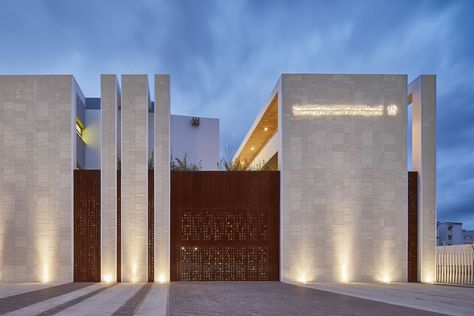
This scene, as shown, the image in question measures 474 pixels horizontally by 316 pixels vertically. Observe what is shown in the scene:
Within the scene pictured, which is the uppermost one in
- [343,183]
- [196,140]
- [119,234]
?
[196,140]

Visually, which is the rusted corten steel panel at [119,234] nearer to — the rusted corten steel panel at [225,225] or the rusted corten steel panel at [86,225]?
the rusted corten steel panel at [86,225]

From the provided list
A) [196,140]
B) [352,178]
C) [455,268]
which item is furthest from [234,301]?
[196,140]

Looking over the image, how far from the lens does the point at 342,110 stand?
13836 millimetres

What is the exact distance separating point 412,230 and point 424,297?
4569mm

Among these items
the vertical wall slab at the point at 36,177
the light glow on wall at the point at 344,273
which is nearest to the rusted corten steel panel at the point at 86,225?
the vertical wall slab at the point at 36,177

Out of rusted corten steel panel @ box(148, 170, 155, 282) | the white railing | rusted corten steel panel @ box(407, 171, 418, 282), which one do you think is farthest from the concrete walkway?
rusted corten steel panel @ box(148, 170, 155, 282)

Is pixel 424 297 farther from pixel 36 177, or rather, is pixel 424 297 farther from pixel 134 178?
pixel 36 177

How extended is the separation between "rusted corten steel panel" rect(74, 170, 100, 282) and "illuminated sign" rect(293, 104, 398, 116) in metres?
7.45

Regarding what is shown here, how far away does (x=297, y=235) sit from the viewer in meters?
13.4

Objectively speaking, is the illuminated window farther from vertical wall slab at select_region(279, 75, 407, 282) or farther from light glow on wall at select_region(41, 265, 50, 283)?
vertical wall slab at select_region(279, 75, 407, 282)

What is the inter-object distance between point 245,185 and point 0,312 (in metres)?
8.30

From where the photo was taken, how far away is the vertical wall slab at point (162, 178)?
13414 millimetres

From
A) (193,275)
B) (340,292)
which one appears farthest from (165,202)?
(340,292)

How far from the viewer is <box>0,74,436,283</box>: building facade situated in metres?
13.4
